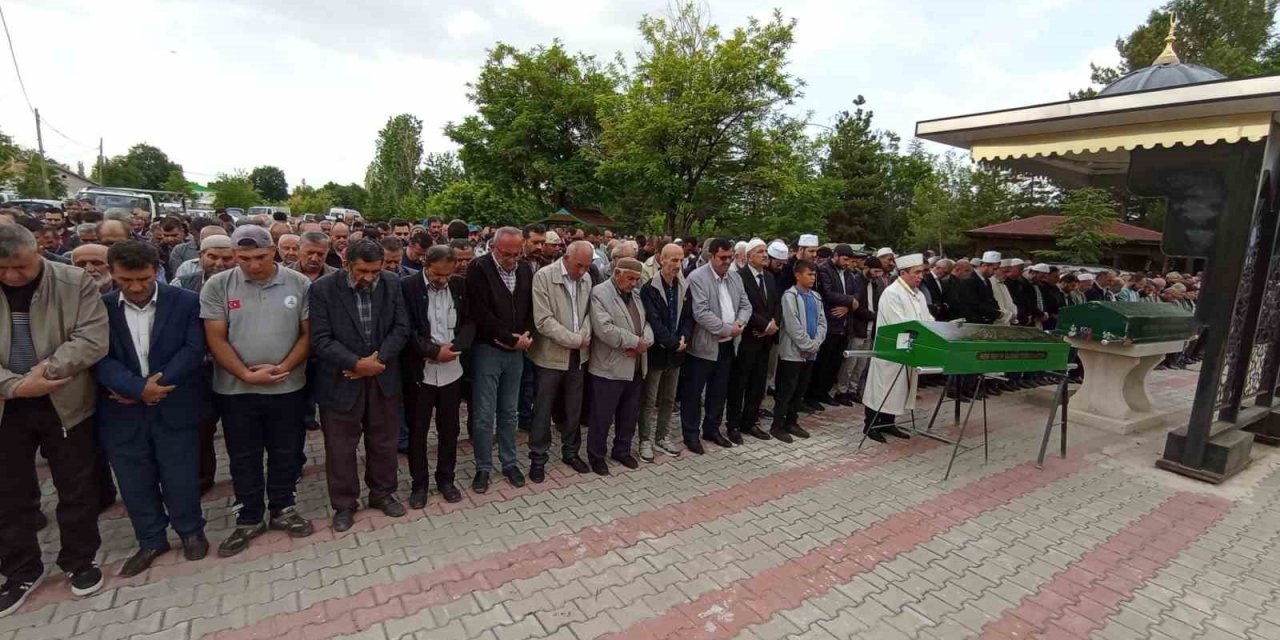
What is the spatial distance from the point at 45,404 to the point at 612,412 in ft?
10.9

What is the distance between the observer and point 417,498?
12.9 ft

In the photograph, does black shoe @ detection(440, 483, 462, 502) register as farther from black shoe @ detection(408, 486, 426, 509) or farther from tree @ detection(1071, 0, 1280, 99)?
tree @ detection(1071, 0, 1280, 99)

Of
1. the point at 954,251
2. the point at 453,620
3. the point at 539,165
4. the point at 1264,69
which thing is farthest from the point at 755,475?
the point at 954,251

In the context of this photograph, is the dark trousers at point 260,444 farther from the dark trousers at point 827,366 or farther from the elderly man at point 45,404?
the dark trousers at point 827,366

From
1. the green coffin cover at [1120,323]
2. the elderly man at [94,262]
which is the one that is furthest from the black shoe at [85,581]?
the green coffin cover at [1120,323]

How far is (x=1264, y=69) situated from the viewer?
25.7 m

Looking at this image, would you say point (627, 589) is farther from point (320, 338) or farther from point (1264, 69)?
point (1264, 69)

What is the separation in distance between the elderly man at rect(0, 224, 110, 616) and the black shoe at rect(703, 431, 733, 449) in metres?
4.36

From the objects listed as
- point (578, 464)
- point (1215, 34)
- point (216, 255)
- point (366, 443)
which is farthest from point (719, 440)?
point (1215, 34)

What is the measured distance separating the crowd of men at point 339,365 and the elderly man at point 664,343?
19mm

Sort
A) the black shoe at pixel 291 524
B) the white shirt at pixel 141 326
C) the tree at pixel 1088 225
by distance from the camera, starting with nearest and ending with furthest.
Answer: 1. the white shirt at pixel 141 326
2. the black shoe at pixel 291 524
3. the tree at pixel 1088 225

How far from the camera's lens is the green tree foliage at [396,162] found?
50375mm

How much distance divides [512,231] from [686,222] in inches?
554

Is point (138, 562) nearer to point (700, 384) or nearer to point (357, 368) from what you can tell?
point (357, 368)
